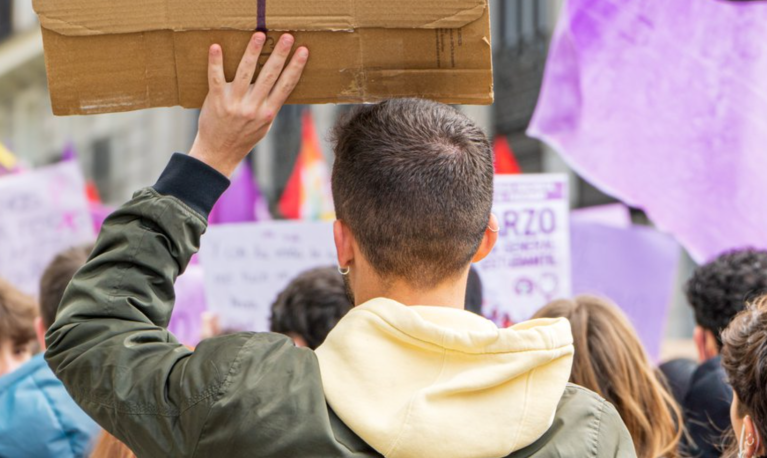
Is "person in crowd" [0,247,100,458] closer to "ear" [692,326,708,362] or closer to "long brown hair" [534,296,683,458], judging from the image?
"long brown hair" [534,296,683,458]

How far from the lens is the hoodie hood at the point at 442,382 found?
4.46 ft

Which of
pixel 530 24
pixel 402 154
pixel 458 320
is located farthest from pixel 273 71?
pixel 530 24

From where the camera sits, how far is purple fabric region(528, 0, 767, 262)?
3838 millimetres

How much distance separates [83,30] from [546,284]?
273cm

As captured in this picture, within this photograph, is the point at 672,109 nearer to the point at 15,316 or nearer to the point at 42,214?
the point at 15,316

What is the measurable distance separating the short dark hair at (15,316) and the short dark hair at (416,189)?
2.05 meters

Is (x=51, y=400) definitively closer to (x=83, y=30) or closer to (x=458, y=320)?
(x=83, y=30)

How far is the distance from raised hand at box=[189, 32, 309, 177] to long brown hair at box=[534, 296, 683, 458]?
137 centimetres

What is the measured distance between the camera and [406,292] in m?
1.52

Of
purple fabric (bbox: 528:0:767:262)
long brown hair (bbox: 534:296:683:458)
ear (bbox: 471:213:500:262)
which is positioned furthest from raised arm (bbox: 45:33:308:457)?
purple fabric (bbox: 528:0:767:262)

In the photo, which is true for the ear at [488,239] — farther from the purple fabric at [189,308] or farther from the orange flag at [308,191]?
the orange flag at [308,191]

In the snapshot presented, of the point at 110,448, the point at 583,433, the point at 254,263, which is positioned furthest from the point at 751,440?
the point at 254,263

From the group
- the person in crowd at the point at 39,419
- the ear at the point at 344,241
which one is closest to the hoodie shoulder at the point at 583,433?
the ear at the point at 344,241

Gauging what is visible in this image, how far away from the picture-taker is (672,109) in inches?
156
